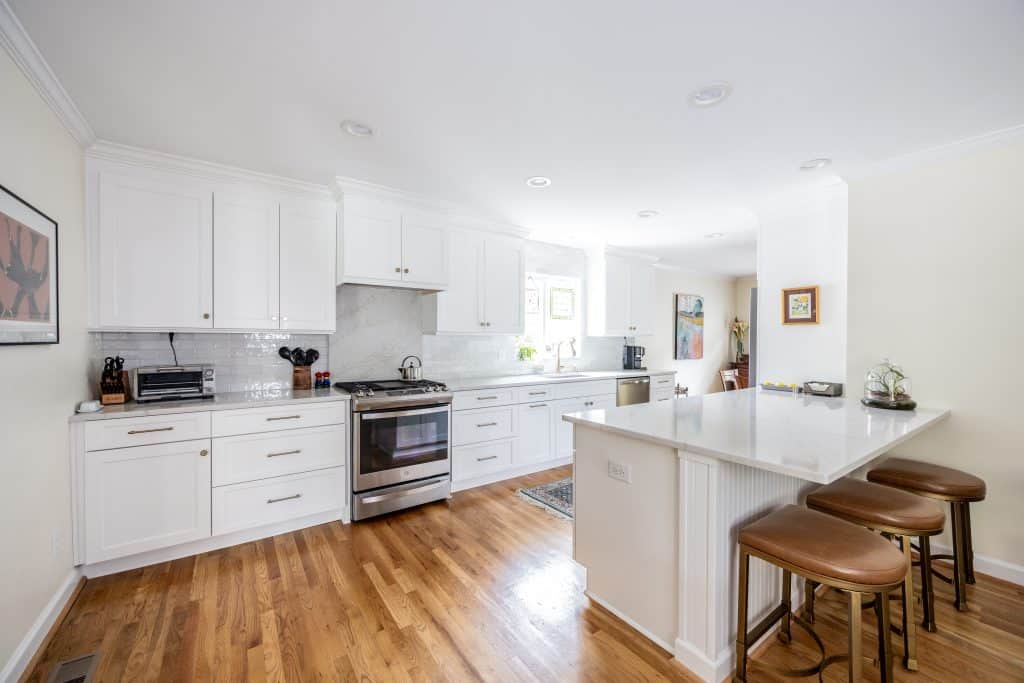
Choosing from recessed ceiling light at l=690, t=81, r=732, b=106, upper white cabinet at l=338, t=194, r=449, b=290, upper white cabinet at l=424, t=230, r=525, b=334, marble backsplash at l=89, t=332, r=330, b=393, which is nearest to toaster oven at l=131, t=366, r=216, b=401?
→ marble backsplash at l=89, t=332, r=330, b=393

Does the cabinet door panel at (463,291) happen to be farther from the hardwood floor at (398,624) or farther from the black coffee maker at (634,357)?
the black coffee maker at (634,357)

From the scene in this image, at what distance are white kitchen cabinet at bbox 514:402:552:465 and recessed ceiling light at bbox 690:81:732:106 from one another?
2707 millimetres

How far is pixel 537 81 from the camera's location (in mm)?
1847

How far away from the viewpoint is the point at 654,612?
1.80 metres

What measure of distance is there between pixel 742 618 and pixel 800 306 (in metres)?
2.57

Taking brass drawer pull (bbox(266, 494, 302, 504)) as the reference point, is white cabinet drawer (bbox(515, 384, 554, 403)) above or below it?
above

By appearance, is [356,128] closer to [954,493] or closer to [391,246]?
[391,246]

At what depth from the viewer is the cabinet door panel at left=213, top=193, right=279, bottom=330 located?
2.79 meters

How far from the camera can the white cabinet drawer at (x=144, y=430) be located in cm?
222

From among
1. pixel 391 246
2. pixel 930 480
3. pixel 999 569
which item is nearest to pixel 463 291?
pixel 391 246

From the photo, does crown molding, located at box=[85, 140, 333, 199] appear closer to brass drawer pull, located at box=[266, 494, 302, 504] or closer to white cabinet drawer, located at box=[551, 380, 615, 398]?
brass drawer pull, located at box=[266, 494, 302, 504]

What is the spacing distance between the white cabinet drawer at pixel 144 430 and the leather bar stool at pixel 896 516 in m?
3.26

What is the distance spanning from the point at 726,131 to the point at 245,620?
3.44 metres

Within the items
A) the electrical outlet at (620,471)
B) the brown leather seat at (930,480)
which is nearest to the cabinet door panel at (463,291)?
the electrical outlet at (620,471)
